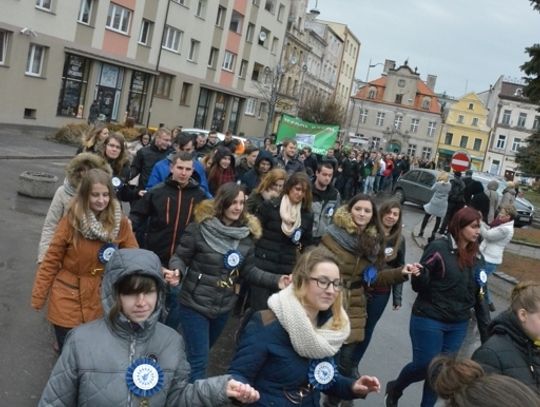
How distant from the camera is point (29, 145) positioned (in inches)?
877

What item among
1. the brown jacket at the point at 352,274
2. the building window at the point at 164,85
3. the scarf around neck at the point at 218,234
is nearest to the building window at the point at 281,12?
the building window at the point at 164,85

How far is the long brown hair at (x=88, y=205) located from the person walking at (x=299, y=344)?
68.8 inches

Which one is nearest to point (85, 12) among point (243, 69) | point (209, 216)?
point (243, 69)

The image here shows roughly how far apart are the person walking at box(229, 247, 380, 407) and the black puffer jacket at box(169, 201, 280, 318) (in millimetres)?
1548

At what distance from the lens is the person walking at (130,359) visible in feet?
9.68

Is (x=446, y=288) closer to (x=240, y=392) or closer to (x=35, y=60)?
(x=240, y=392)

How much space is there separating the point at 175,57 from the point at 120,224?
3552 cm

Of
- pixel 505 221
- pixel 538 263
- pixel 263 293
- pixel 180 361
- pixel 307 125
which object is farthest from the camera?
pixel 307 125

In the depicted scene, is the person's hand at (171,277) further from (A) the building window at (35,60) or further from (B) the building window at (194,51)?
(B) the building window at (194,51)

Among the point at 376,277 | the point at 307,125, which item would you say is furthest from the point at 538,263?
the point at 307,125

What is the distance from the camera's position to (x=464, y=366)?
7.86 ft

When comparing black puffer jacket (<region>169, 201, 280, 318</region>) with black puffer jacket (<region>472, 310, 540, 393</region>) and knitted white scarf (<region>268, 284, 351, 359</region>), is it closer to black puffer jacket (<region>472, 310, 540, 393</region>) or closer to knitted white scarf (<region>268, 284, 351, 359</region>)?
knitted white scarf (<region>268, 284, 351, 359</region>)

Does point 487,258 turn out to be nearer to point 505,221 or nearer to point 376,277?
point 505,221

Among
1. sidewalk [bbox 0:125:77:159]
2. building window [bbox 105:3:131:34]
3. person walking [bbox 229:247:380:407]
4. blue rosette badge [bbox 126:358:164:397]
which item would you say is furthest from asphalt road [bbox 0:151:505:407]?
building window [bbox 105:3:131:34]
